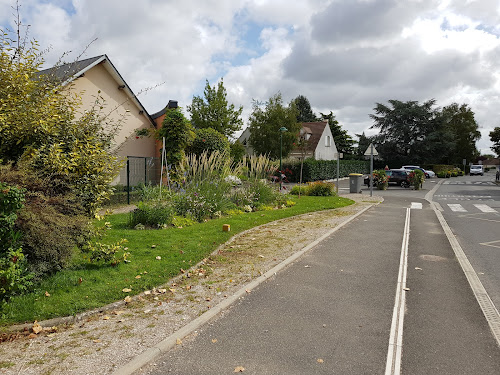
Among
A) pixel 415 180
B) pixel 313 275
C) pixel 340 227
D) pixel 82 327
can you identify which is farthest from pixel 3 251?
pixel 415 180

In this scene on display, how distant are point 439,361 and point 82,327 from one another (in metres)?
3.74

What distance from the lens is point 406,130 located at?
65.1 meters

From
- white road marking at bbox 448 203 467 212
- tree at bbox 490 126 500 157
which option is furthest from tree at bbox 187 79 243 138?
tree at bbox 490 126 500 157

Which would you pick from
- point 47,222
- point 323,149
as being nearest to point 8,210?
point 47,222

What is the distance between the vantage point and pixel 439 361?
12.5ft

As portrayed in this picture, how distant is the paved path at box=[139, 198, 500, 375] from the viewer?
3.69 m

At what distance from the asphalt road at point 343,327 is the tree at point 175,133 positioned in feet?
38.7

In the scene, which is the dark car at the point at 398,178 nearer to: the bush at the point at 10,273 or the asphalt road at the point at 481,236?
the asphalt road at the point at 481,236

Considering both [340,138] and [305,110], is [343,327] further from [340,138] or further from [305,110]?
[305,110]

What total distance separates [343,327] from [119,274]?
3.29 meters

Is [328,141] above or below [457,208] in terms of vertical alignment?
above

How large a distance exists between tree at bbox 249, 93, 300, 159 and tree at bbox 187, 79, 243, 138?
3.25 meters

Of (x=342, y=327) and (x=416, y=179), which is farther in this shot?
(x=416, y=179)

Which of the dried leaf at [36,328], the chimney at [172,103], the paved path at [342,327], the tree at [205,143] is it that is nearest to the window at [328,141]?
the tree at [205,143]
